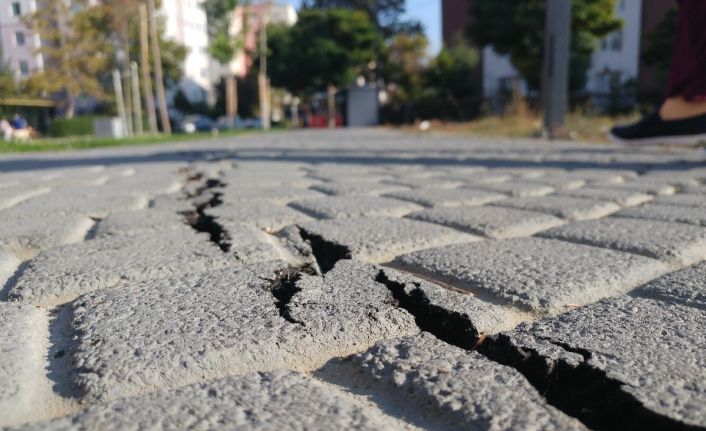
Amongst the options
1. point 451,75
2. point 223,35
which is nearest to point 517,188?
point 451,75

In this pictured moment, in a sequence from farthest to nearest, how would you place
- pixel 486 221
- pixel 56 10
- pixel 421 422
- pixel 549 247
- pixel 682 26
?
1. pixel 56 10
2. pixel 682 26
3. pixel 486 221
4. pixel 549 247
5. pixel 421 422

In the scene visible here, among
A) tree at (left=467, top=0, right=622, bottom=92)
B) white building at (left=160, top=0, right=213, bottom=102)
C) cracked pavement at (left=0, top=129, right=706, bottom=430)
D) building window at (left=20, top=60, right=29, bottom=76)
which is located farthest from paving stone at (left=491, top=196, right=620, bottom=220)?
white building at (left=160, top=0, right=213, bottom=102)

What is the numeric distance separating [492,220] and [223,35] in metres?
33.0

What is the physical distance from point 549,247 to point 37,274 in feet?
4.29

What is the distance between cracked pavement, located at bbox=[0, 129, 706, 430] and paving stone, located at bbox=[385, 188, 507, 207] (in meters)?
0.23

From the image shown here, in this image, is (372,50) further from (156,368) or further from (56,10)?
(156,368)

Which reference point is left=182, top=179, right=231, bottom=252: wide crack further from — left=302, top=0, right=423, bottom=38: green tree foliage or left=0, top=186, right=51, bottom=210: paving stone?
left=302, top=0, right=423, bottom=38: green tree foliage

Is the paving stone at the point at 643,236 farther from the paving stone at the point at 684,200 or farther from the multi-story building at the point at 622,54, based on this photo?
the multi-story building at the point at 622,54

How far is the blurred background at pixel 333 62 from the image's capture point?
19.6 metres

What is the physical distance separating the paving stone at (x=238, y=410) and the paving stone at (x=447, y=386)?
55 mm

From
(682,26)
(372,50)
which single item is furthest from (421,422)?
(372,50)

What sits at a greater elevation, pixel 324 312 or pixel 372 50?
pixel 372 50

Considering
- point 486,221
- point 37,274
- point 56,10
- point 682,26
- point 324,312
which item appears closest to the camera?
point 324,312

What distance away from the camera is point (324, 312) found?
3.47 feet
